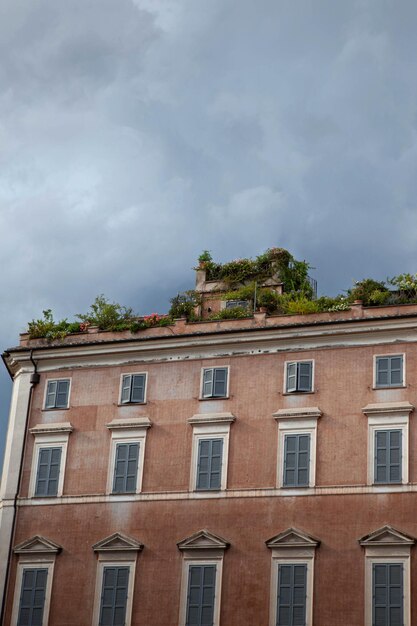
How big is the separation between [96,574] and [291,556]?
6.94 meters

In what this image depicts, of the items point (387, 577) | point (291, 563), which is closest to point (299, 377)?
point (291, 563)

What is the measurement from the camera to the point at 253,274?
2000 inches

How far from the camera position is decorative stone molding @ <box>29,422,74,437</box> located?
136 feet

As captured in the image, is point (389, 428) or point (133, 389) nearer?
point (389, 428)

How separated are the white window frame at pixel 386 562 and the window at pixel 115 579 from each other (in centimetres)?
795

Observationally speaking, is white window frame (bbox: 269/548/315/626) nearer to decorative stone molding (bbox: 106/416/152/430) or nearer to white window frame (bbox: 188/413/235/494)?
white window frame (bbox: 188/413/235/494)

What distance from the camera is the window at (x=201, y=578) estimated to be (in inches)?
1448

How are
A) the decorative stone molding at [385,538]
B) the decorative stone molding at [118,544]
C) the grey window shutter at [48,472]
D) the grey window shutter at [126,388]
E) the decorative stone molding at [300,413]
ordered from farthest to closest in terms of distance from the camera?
the grey window shutter at [126,388] < the grey window shutter at [48,472] < the decorative stone molding at [118,544] < the decorative stone molding at [300,413] < the decorative stone molding at [385,538]

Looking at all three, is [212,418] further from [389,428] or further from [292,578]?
[292,578]

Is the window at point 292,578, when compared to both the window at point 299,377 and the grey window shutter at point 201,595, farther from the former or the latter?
the window at point 299,377

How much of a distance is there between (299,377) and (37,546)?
435 inches

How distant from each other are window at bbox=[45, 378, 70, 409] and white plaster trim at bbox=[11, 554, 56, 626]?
18.8 ft

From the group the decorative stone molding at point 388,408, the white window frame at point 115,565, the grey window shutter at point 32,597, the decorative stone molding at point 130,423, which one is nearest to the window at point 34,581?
the grey window shutter at point 32,597

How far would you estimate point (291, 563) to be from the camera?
3644 cm
